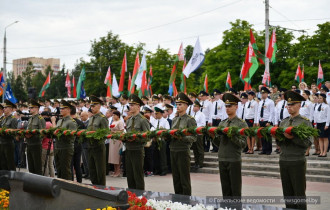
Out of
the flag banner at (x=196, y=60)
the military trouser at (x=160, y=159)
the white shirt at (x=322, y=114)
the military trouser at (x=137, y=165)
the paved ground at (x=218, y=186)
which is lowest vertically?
the paved ground at (x=218, y=186)

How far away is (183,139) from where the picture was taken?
29.8ft

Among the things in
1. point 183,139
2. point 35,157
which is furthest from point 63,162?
point 183,139

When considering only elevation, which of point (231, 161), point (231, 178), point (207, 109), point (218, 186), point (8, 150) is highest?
point (207, 109)

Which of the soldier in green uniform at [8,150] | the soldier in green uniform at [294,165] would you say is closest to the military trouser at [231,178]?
the soldier in green uniform at [294,165]

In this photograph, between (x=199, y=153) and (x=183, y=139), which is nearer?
(x=183, y=139)

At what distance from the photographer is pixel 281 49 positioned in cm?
5103

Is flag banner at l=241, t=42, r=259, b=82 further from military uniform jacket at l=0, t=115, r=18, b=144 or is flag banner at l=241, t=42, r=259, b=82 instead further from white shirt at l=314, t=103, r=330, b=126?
military uniform jacket at l=0, t=115, r=18, b=144

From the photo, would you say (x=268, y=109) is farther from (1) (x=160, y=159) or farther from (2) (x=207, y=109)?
(1) (x=160, y=159)

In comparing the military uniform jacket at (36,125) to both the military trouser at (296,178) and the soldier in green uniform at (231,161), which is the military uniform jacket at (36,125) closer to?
the soldier in green uniform at (231,161)

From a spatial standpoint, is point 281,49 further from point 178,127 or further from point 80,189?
point 80,189

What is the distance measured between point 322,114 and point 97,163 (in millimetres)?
8074

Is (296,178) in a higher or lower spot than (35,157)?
higher

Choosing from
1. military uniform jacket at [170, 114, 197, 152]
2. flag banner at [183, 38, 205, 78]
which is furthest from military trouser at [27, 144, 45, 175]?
flag banner at [183, 38, 205, 78]

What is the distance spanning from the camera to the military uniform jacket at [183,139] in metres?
9.11
